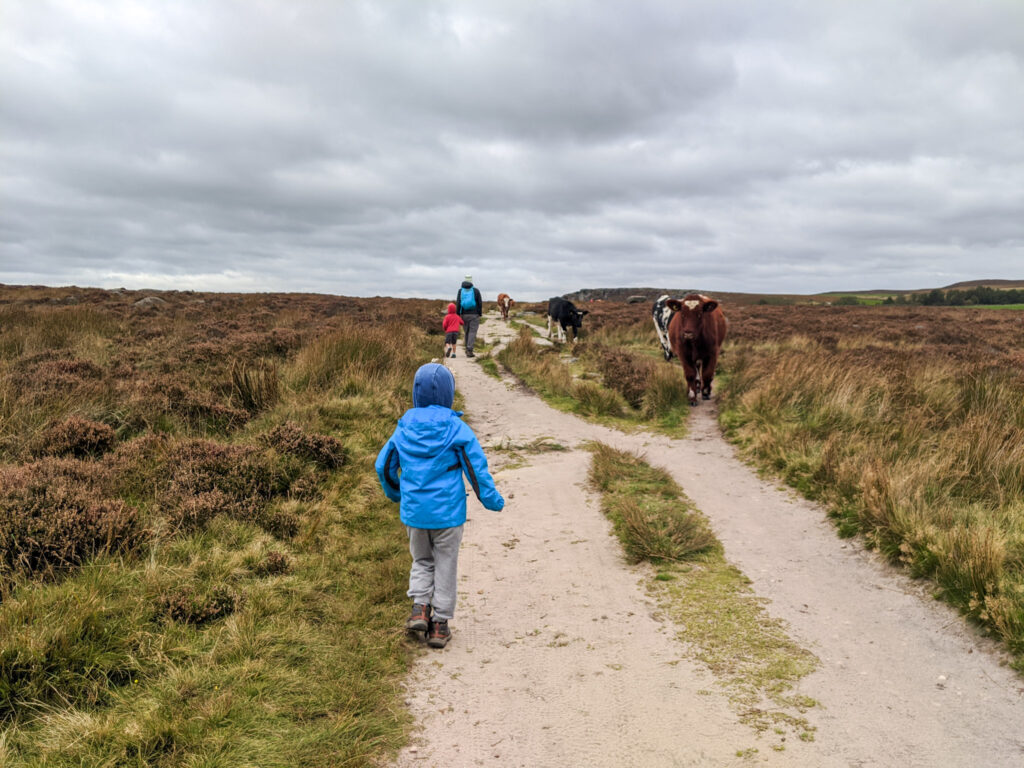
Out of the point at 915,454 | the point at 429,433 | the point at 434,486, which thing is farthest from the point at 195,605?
the point at 915,454

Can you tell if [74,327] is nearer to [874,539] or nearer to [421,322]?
[421,322]

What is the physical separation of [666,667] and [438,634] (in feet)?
5.37

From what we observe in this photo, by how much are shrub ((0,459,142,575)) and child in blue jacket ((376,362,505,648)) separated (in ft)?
7.96

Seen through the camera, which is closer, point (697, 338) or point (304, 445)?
point (304, 445)

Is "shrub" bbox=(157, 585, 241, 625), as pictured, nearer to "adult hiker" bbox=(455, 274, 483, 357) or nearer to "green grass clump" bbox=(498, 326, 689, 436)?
"green grass clump" bbox=(498, 326, 689, 436)

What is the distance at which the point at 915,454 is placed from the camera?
7355mm

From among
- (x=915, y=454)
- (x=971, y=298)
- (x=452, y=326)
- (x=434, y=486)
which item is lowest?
(x=915, y=454)

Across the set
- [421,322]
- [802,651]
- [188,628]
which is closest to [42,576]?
[188,628]

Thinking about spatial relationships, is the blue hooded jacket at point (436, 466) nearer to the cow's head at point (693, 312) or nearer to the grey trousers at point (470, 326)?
the cow's head at point (693, 312)

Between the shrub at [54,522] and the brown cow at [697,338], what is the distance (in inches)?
387

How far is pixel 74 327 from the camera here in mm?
14969

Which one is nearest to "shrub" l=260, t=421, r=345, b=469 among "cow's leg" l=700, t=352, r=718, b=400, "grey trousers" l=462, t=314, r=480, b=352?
"cow's leg" l=700, t=352, r=718, b=400

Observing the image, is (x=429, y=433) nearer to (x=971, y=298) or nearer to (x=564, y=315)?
(x=564, y=315)

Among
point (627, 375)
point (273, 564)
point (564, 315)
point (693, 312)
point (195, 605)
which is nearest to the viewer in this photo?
point (195, 605)
